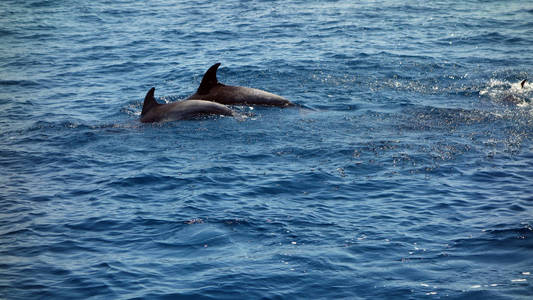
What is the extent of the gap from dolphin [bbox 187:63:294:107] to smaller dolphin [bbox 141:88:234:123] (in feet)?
2.34

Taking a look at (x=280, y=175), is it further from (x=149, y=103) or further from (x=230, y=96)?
(x=230, y=96)

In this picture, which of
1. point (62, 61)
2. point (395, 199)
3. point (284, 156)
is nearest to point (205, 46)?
point (62, 61)

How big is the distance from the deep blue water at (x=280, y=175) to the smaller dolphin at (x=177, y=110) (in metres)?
0.42

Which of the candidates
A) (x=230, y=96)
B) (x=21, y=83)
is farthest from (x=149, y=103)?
(x=21, y=83)

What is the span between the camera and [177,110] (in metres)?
17.1

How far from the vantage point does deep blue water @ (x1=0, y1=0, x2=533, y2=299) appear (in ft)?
30.5

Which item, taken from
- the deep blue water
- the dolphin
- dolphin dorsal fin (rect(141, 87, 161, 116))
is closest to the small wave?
the deep blue water

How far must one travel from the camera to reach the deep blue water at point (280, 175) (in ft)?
30.5

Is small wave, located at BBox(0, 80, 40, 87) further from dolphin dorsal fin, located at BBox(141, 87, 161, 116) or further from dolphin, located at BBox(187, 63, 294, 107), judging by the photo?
dolphin, located at BBox(187, 63, 294, 107)

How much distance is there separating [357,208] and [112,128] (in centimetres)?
790

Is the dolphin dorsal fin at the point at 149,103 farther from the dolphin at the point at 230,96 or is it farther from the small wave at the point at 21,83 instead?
the small wave at the point at 21,83

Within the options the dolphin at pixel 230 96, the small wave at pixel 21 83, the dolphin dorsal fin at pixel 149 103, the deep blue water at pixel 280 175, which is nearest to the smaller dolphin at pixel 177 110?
the dolphin dorsal fin at pixel 149 103

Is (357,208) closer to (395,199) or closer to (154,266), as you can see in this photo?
(395,199)

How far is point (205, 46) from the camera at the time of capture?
27.6 meters
